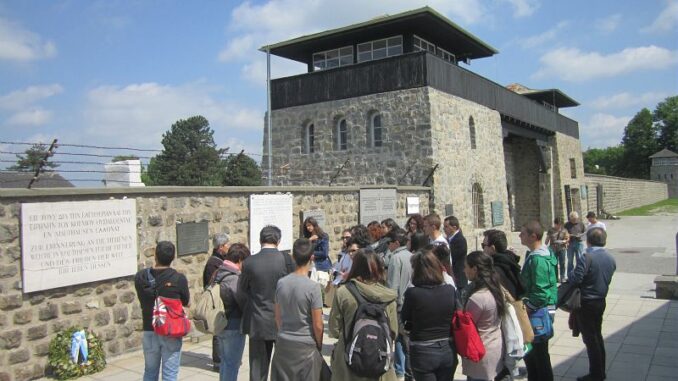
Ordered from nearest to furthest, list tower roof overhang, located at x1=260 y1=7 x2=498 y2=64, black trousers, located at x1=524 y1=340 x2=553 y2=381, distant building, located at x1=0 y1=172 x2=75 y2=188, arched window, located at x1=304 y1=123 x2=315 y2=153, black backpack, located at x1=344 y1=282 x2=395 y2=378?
black backpack, located at x1=344 y1=282 x2=395 y2=378 → black trousers, located at x1=524 y1=340 x2=553 y2=381 → distant building, located at x1=0 y1=172 x2=75 y2=188 → tower roof overhang, located at x1=260 y1=7 x2=498 y2=64 → arched window, located at x1=304 y1=123 x2=315 y2=153

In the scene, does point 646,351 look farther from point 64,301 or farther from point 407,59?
point 407,59

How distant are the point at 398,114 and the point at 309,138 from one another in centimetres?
414

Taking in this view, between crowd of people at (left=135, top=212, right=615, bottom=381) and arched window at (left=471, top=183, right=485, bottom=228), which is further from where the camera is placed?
arched window at (left=471, top=183, right=485, bottom=228)

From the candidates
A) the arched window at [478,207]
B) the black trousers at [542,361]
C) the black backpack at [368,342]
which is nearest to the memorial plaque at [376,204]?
the arched window at [478,207]

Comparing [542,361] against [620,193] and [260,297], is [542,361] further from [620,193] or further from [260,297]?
[620,193]

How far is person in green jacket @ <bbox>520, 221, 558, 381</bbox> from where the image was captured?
477 cm

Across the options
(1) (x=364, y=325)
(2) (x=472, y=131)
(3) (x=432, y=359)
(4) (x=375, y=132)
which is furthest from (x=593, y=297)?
(2) (x=472, y=131)

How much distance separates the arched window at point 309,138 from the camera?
764 inches

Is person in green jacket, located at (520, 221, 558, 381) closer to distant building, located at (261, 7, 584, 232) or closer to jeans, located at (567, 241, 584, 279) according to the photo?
jeans, located at (567, 241, 584, 279)

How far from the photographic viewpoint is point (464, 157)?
18.0 meters

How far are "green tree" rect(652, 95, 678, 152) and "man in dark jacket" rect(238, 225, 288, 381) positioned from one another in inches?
2819

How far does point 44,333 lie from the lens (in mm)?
6117

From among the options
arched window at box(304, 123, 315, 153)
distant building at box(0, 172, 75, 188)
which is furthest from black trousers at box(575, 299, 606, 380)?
arched window at box(304, 123, 315, 153)

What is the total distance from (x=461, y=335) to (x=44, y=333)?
5093 mm
